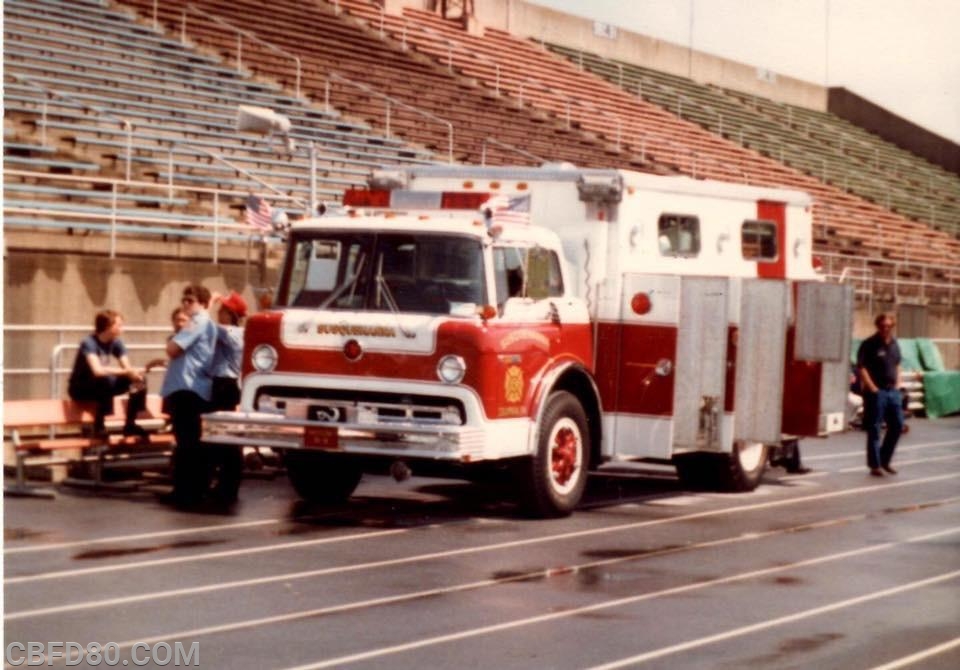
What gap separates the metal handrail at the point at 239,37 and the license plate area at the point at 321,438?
1950 cm

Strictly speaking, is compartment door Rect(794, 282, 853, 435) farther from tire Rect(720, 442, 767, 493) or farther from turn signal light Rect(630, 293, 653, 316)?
turn signal light Rect(630, 293, 653, 316)

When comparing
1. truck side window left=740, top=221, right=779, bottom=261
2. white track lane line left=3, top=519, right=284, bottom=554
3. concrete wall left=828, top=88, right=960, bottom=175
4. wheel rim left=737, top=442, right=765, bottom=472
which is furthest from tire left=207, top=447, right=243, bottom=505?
concrete wall left=828, top=88, right=960, bottom=175

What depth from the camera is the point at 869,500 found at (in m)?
15.9

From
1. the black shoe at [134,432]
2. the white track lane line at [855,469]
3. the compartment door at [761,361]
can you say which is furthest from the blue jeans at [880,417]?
the black shoe at [134,432]

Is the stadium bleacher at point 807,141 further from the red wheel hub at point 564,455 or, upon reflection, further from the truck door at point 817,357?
the red wheel hub at point 564,455

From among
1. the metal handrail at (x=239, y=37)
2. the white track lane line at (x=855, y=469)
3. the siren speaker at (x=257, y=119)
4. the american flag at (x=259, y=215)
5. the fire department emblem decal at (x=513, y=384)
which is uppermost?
the metal handrail at (x=239, y=37)

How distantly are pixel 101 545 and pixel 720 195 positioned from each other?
715 centimetres

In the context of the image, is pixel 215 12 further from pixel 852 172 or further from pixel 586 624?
pixel 586 624

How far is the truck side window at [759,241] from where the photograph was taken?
661 inches

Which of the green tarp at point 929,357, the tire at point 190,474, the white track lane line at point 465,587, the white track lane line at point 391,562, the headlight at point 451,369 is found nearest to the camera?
the white track lane line at point 465,587

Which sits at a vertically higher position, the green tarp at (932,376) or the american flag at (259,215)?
the american flag at (259,215)

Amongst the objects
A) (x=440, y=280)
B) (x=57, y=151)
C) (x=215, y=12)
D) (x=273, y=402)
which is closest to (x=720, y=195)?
(x=440, y=280)

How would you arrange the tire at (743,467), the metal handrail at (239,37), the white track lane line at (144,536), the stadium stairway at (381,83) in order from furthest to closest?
the stadium stairway at (381,83)
the metal handrail at (239,37)
the tire at (743,467)
the white track lane line at (144,536)

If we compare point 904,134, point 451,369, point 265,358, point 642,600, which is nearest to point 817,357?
point 451,369
